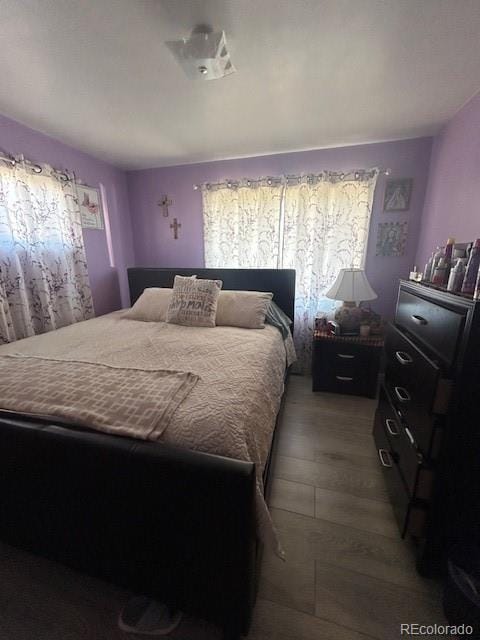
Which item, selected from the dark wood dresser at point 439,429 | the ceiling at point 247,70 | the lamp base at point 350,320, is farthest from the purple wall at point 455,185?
the dark wood dresser at point 439,429

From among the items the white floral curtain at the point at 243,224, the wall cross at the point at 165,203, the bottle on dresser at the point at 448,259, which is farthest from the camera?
the wall cross at the point at 165,203

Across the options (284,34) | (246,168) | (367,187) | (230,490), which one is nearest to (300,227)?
(367,187)

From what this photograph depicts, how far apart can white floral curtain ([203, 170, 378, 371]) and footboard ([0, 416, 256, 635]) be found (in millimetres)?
2148

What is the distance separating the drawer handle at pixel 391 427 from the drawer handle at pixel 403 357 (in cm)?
36

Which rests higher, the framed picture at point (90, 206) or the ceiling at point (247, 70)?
the ceiling at point (247, 70)

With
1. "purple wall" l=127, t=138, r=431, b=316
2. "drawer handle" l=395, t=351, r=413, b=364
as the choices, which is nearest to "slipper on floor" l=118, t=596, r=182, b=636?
"drawer handle" l=395, t=351, r=413, b=364

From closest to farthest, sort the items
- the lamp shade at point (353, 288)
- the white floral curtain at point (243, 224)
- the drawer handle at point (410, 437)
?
the drawer handle at point (410, 437), the lamp shade at point (353, 288), the white floral curtain at point (243, 224)

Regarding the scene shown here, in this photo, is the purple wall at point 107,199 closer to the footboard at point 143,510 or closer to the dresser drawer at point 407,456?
the footboard at point 143,510

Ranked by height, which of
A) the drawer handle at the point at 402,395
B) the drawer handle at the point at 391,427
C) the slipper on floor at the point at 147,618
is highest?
the drawer handle at the point at 402,395

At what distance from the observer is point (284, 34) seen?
1152mm

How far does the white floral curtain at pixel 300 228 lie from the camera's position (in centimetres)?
240

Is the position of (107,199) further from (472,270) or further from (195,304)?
(472,270)

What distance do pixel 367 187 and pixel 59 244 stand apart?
275 cm

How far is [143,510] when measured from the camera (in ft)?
2.62
